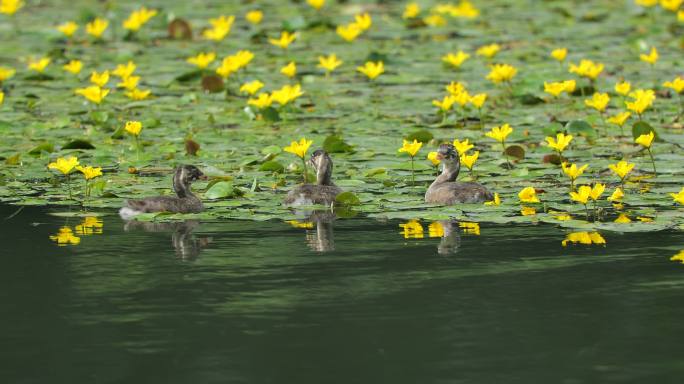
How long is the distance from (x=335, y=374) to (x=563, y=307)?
151 centimetres

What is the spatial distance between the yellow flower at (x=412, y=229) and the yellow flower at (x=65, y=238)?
2035mm

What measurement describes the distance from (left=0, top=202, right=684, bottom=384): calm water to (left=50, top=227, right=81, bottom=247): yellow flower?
33 mm

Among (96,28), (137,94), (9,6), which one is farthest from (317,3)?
(137,94)

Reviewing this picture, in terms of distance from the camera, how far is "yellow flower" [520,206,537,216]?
377 inches

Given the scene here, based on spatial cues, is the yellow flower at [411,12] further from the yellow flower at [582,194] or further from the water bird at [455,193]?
the yellow flower at [582,194]

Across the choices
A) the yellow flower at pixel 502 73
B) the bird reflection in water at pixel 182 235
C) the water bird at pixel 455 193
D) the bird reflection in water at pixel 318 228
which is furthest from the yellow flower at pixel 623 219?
the yellow flower at pixel 502 73

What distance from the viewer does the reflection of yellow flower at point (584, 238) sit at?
8.73 meters

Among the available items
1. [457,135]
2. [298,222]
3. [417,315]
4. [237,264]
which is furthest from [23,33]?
[417,315]

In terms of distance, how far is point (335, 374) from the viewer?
617 cm

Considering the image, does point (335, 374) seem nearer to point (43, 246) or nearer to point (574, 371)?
point (574, 371)

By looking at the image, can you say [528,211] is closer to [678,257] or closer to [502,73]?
[678,257]

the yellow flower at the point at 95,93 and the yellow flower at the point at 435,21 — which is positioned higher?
the yellow flower at the point at 435,21

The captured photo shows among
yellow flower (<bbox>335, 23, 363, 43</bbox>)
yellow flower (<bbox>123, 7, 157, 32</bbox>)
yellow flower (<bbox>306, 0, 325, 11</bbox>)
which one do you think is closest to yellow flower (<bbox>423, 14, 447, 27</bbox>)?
yellow flower (<bbox>306, 0, 325, 11</bbox>)

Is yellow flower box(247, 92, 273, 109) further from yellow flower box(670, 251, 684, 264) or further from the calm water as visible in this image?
yellow flower box(670, 251, 684, 264)
